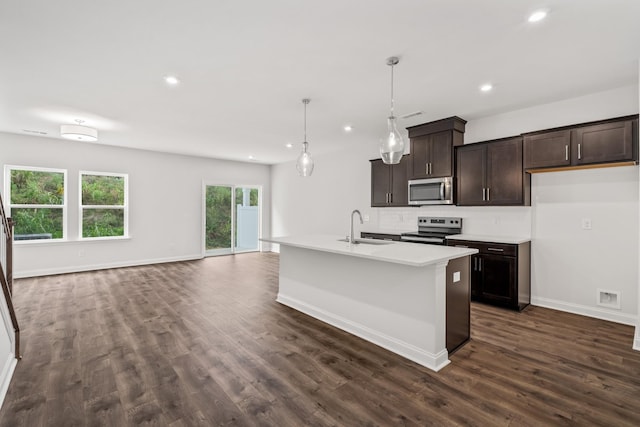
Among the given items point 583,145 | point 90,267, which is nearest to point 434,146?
point 583,145

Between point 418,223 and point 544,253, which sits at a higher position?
point 418,223

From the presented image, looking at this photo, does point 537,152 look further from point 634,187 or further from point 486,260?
point 486,260

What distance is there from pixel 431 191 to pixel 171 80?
12.3ft

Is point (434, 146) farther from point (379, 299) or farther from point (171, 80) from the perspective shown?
point (171, 80)

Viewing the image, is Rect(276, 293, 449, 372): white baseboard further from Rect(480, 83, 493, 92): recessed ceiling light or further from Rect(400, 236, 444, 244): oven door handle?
Rect(480, 83, 493, 92): recessed ceiling light

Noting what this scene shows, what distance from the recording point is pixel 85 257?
6105 mm

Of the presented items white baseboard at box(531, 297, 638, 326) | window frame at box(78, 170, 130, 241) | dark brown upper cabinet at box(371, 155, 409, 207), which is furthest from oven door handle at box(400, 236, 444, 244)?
window frame at box(78, 170, 130, 241)

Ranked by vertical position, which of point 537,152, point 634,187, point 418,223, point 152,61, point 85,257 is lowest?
point 85,257

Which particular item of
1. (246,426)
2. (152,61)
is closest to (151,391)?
(246,426)

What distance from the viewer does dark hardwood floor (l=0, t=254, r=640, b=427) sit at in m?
1.92

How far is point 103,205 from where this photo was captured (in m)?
6.34

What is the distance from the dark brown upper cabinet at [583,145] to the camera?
10.2ft

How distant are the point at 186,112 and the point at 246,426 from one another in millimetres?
3797

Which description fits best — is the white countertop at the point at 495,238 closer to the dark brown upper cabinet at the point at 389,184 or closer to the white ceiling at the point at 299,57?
the dark brown upper cabinet at the point at 389,184
